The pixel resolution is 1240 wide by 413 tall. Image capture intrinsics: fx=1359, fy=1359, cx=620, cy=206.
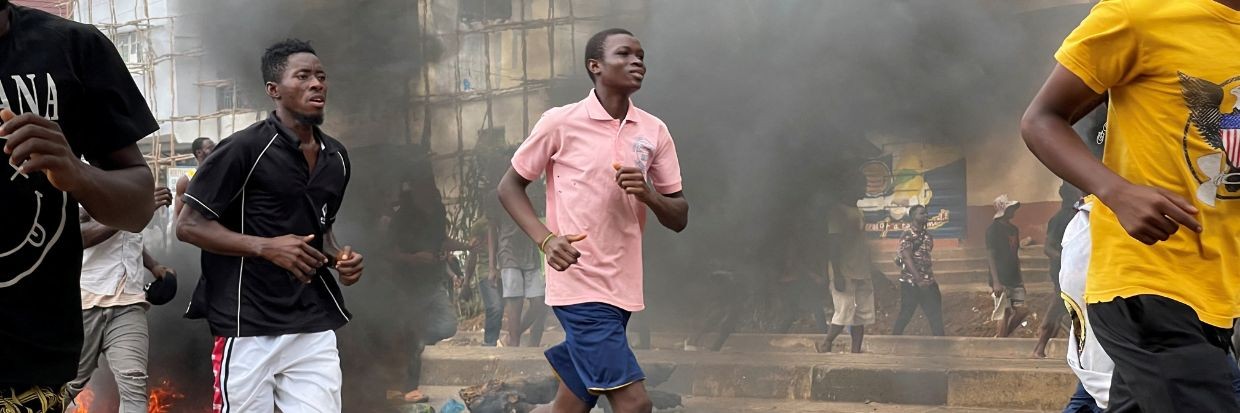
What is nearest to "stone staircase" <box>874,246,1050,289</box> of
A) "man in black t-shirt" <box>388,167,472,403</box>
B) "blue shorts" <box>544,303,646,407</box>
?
"man in black t-shirt" <box>388,167,472,403</box>

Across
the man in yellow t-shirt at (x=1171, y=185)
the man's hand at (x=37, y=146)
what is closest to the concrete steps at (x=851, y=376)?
the man in yellow t-shirt at (x=1171, y=185)

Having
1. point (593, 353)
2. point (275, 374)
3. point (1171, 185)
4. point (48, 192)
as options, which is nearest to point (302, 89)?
point (275, 374)

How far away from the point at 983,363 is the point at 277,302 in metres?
3.96

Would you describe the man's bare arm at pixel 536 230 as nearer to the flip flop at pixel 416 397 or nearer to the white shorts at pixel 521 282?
the white shorts at pixel 521 282

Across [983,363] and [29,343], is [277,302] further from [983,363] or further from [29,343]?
[983,363]

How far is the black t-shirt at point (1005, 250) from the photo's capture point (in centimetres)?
717

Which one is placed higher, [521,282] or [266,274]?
[266,274]

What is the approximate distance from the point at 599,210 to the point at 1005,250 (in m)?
3.14

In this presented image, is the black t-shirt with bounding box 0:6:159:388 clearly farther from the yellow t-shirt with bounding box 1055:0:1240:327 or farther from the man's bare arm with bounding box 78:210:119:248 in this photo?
the man's bare arm with bounding box 78:210:119:248

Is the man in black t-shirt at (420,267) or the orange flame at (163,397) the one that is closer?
the man in black t-shirt at (420,267)

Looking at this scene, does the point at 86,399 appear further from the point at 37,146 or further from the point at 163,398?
the point at 37,146

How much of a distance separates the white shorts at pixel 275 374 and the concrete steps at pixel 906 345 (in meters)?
3.39

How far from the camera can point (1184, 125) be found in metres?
2.81

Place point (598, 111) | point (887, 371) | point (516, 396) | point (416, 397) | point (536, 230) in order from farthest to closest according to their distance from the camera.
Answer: point (416, 397) → point (516, 396) → point (887, 371) → point (598, 111) → point (536, 230)
